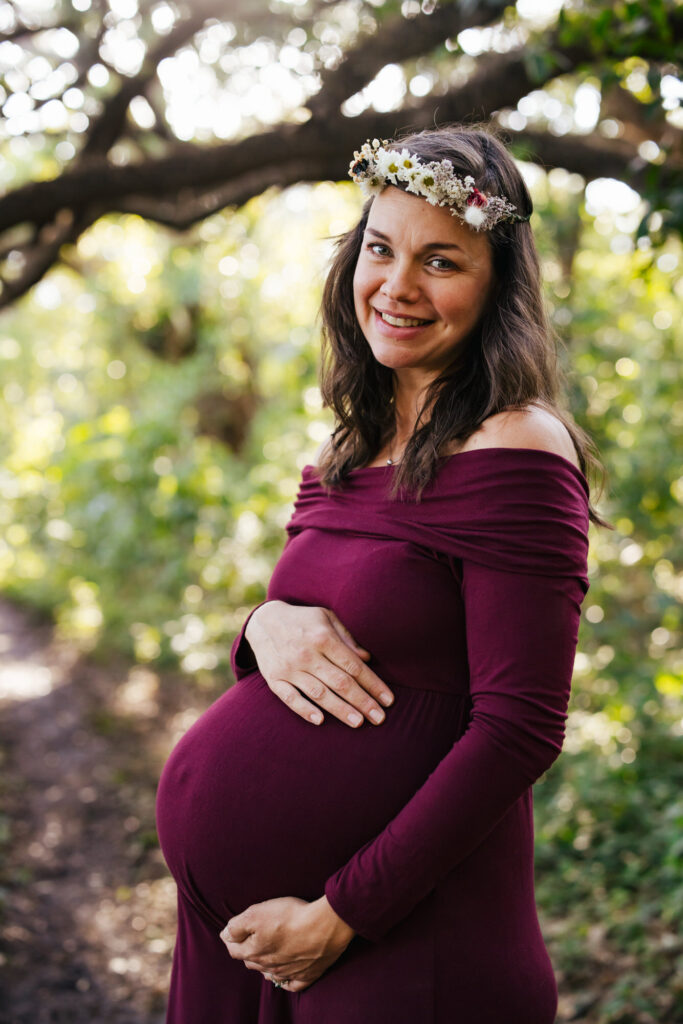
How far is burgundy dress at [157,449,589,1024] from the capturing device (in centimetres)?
126

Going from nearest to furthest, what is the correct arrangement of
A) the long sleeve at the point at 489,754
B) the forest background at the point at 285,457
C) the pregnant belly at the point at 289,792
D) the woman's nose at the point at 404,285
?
the long sleeve at the point at 489,754 → the pregnant belly at the point at 289,792 → the woman's nose at the point at 404,285 → the forest background at the point at 285,457

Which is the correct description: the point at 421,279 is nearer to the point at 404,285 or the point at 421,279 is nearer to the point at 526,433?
the point at 404,285

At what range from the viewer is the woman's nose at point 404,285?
1.49m

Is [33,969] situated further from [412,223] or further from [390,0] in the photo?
[390,0]

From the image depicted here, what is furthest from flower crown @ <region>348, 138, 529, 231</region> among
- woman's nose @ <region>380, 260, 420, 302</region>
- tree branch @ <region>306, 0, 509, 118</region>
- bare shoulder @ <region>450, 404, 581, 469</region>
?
tree branch @ <region>306, 0, 509, 118</region>

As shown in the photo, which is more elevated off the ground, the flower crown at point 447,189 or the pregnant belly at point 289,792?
the flower crown at point 447,189

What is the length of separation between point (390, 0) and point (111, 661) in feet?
18.5

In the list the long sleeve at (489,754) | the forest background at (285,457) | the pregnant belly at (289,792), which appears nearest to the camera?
the long sleeve at (489,754)

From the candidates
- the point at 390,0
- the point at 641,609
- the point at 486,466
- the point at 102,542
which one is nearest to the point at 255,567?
the point at 102,542

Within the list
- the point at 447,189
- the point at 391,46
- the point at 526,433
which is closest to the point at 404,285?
the point at 447,189

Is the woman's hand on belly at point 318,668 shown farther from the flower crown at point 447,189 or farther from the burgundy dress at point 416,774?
the flower crown at point 447,189

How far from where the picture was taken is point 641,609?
4684mm

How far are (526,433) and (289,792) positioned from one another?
0.69m

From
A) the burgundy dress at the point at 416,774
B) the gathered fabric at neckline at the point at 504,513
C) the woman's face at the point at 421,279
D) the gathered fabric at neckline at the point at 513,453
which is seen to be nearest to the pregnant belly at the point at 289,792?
the burgundy dress at the point at 416,774
